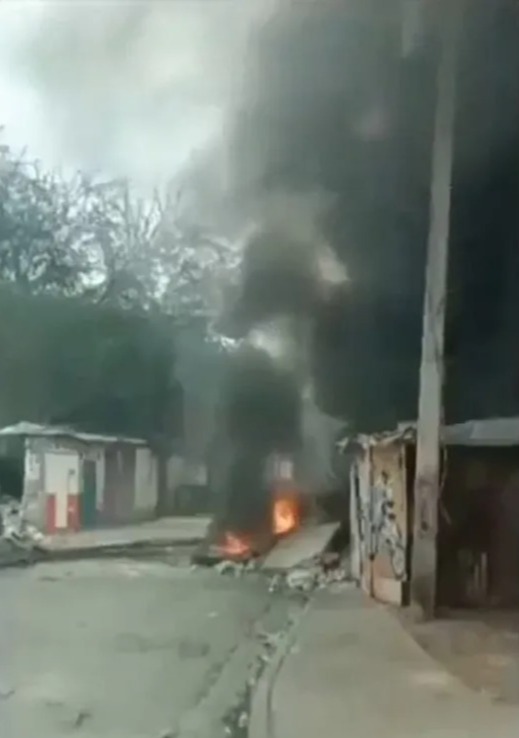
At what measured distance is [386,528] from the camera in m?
1.41

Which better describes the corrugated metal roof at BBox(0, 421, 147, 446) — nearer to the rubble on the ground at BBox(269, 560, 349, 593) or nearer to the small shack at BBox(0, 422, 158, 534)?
the small shack at BBox(0, 422, 158, 534)

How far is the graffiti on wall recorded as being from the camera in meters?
1.41

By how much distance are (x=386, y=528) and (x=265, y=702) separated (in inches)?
9.2

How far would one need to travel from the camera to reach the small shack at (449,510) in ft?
4.61

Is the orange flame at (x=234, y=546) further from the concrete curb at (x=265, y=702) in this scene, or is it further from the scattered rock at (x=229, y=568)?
the concrete curb at (x=265, y=702)

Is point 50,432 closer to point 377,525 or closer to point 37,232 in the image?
point 37,232

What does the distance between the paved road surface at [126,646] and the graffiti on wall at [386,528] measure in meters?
0.12

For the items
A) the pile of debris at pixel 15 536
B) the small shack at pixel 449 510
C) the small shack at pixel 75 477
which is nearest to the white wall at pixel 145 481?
the small shack at pixel 75 477

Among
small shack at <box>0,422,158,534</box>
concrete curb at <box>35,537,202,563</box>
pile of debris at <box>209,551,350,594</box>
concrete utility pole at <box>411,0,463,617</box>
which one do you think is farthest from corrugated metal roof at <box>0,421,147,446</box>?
concrete utility pole at <box>411,0,463,617</box>

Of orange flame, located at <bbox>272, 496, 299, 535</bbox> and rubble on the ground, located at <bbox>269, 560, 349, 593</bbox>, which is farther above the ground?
orange flame, located at <bbox>272, 496, 299, 535</bbox>

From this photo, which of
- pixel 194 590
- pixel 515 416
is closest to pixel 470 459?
pixel 515 416

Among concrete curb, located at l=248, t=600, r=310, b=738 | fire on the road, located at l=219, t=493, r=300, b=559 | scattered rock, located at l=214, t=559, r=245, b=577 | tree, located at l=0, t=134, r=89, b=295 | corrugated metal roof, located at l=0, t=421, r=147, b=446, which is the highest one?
tree, located at l=0, t=134, r=89, b=295

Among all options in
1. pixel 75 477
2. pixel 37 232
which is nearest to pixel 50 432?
pixel 75 477

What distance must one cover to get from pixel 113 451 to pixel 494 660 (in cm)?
48
